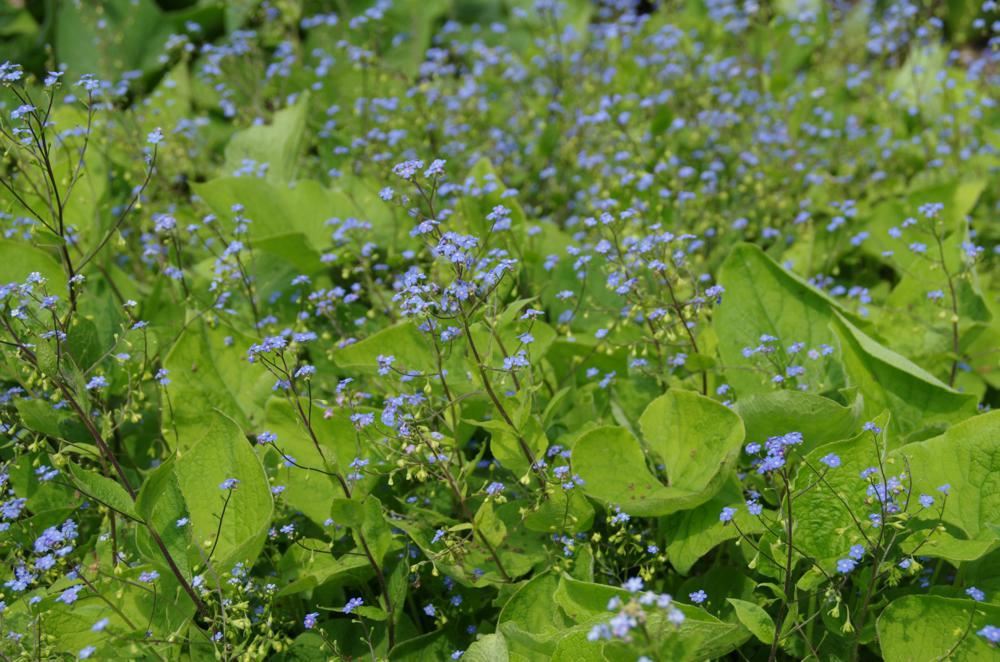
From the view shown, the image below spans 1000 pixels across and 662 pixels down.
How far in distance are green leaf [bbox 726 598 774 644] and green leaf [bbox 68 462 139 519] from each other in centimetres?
155

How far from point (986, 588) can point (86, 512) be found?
268cm

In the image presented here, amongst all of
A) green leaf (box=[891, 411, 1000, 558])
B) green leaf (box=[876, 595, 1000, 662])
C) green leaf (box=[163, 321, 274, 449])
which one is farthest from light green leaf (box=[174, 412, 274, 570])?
green leaf (box=[891, 411, 1000, 558])

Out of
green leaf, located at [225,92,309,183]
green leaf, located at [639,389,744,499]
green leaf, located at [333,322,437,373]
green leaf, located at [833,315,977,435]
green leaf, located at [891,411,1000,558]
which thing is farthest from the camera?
green leaf, located at [225,92,309,183]

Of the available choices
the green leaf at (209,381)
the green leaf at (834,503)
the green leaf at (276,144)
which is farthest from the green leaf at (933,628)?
the green leaf at (276,144)

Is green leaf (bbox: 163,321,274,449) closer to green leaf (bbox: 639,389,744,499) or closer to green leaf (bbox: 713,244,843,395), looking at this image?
green leaf (bbox: 639,389,744,499)

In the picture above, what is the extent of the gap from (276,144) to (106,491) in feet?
7.68

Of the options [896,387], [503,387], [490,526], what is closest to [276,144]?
[503,387]

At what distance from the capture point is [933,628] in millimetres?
2484

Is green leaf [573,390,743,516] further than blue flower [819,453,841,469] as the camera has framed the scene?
Yes

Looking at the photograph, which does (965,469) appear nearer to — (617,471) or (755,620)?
(755,620)

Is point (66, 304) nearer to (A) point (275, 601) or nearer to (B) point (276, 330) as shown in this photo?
(B) point (276, 330)

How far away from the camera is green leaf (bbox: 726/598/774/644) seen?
247cm

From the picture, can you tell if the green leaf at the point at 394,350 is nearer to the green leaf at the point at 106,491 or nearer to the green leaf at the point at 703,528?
the green leaf at the point at 106,491

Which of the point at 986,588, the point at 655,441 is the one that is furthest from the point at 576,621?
the point at 986,588
